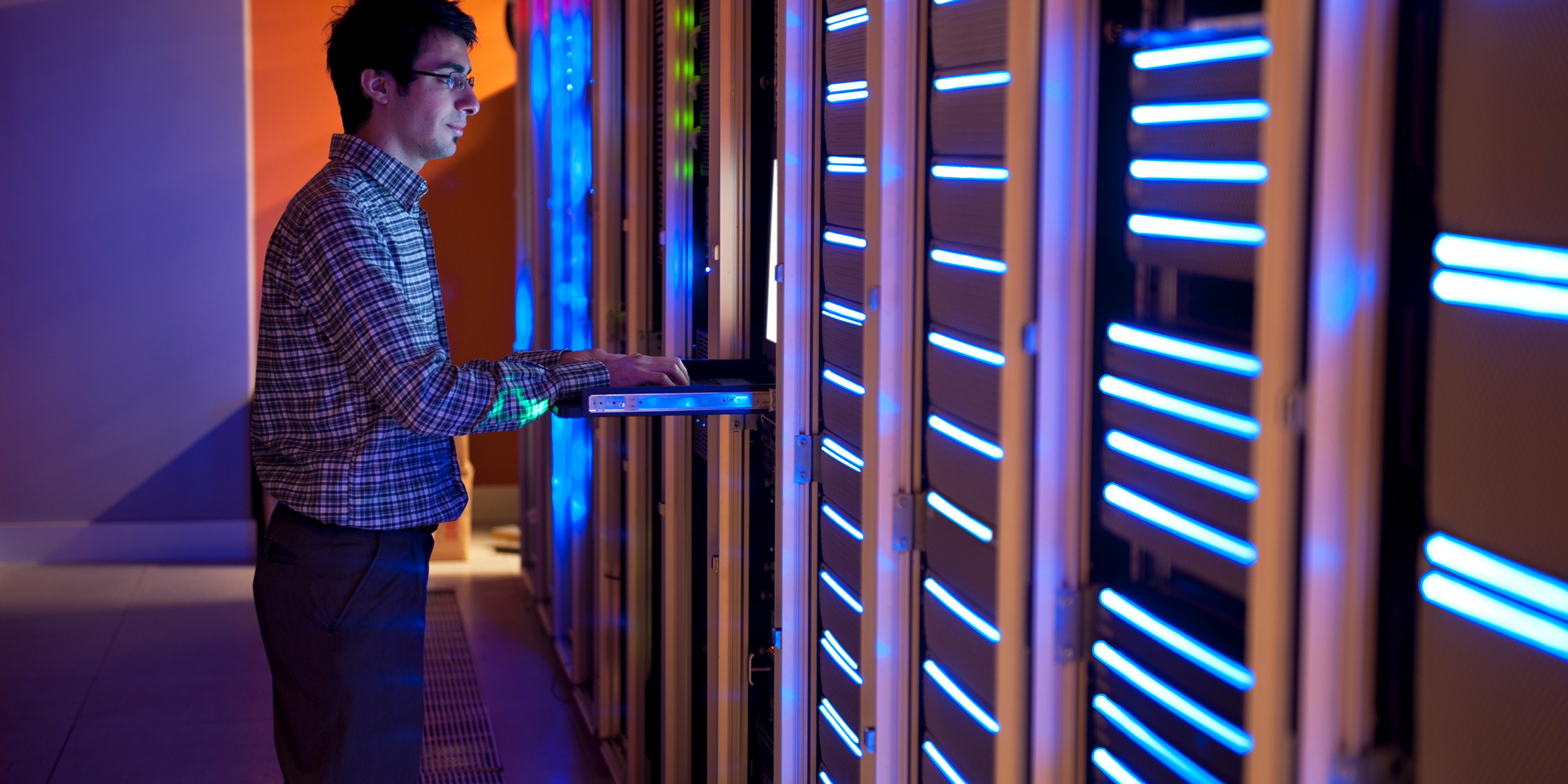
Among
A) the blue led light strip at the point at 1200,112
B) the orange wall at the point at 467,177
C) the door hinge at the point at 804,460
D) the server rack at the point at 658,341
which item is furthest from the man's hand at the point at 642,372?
the orange wall at the point at 467,177

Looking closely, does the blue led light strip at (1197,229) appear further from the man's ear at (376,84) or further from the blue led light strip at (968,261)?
the man's ear at (376,84)

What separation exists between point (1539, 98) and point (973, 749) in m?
0.97

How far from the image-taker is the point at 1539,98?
77cm

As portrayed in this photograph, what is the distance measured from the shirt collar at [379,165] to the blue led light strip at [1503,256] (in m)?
1.53

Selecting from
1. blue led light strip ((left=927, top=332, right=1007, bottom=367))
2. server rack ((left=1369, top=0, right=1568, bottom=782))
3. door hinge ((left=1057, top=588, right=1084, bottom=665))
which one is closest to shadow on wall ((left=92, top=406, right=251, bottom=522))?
blue led light strip ((left=927, top=332, right=1007, bottom=367))

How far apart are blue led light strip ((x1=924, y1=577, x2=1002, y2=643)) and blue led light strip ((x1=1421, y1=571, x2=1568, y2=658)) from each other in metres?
0.56

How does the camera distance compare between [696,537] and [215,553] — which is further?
[215,553]

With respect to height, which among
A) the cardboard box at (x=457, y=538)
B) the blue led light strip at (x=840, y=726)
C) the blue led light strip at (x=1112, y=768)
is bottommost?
the cardboard box at (x=457, y=538)

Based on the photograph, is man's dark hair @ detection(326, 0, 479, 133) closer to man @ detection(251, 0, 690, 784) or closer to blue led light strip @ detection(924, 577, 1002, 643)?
man @ detection(251, 0, 690, 784)

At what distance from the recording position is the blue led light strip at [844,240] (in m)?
1.84

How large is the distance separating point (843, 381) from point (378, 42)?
0.88 meters

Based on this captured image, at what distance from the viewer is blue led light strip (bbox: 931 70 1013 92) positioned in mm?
1410

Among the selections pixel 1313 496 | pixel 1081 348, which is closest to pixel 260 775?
pixel 1081 348

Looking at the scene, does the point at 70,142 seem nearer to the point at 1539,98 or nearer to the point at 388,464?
the point at 388,464
